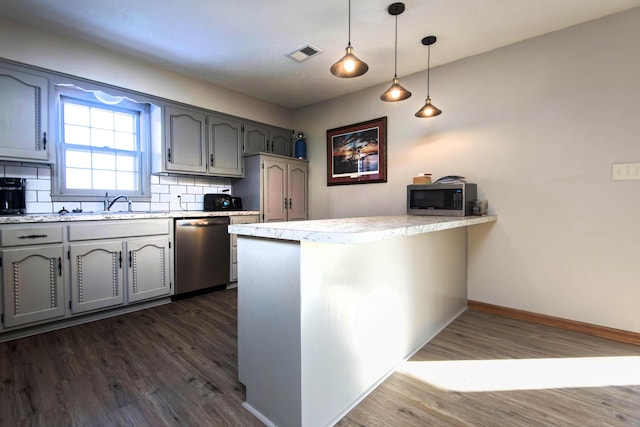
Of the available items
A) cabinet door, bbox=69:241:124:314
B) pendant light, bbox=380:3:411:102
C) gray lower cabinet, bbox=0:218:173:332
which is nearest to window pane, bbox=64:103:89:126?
gray lower cabinet, bbox=0:218:173:332

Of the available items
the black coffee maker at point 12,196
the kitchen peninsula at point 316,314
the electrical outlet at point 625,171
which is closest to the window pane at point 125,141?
the black coffee maker at point 12,196

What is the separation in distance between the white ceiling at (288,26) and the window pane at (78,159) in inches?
42.3

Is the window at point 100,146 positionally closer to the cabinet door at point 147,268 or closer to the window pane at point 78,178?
the window pane at point 78,178

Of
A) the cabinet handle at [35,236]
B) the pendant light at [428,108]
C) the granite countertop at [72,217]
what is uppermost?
the pendant light at [428,108]

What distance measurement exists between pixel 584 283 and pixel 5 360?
14.2ft

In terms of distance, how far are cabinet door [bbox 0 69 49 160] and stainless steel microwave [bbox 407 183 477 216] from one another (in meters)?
3.37

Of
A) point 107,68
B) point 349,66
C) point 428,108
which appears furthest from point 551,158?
point 107,68

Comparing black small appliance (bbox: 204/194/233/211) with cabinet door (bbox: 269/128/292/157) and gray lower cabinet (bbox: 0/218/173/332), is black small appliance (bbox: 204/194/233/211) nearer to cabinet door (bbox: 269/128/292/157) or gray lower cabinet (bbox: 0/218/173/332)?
gray lower cabinet (bbox: 0/218/173/332)

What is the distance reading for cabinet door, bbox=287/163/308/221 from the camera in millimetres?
4172

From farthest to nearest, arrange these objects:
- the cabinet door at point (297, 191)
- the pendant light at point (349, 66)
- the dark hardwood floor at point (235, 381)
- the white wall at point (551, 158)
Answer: the cabinet door at point (297, 191)
the white wall at point (551, 158)
the pendant light at point (349, 66)
the dark hardwood floor at point (235, 381)

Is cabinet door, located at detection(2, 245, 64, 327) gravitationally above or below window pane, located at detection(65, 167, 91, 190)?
below

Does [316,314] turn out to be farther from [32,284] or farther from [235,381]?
[32,284]

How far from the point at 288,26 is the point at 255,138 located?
188cm

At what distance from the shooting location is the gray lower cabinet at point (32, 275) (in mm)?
2141
